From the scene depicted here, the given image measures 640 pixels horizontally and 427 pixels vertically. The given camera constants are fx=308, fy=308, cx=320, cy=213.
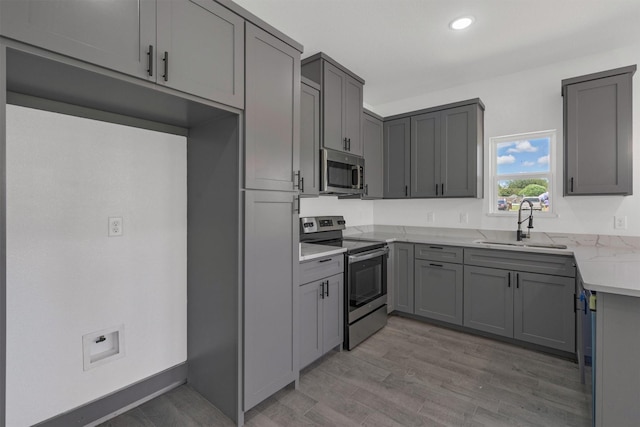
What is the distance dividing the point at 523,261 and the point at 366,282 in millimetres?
1409

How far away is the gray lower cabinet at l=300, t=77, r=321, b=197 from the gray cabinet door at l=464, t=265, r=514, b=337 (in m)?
1.77

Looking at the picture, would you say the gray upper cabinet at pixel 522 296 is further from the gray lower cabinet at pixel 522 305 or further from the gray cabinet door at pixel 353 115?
the gray cabinet door at pixel 353 115

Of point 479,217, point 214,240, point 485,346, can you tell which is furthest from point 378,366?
point 479,217

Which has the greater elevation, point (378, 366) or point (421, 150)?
point (421, 150)

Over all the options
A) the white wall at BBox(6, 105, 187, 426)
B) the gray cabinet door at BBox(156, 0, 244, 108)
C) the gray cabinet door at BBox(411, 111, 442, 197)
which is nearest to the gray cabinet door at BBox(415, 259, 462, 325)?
the gray cabinet door at BBox(411, 111, 442, 197)

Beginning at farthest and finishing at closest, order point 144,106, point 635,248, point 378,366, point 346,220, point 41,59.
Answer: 1. point 346,220
2. point 635,248
3. point 378,366
4. point 144,106
5. point 41,59

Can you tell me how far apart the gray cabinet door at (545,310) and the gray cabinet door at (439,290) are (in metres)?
0.51

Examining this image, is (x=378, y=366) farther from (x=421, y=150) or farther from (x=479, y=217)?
(x=421, y=150)

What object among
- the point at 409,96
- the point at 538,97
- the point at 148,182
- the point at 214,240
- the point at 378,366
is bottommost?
the point at 378,366

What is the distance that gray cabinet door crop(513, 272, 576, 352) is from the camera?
256 centimetres

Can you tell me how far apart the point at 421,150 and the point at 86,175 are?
10.5 feet

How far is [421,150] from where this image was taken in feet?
12.0

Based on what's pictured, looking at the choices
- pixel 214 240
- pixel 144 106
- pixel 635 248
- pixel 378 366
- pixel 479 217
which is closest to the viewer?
pixel 144 106

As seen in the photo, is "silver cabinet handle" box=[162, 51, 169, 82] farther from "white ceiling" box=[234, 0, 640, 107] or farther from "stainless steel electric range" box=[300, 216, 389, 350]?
"stainless steel electric range" box=[300, 216, 389, 350]
